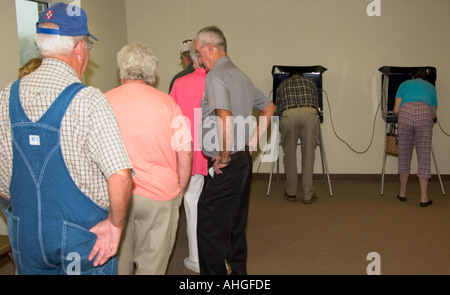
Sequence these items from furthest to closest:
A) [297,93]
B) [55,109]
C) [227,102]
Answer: [297,93]
[227,102]
[55,109]

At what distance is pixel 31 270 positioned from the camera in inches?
51.8

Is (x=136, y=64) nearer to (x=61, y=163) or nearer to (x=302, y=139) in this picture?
(x=61, y=163)

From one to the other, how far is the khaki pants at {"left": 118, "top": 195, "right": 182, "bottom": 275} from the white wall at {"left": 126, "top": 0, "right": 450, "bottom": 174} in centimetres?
419

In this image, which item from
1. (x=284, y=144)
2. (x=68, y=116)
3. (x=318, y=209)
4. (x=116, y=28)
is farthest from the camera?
(x=116, y=28)

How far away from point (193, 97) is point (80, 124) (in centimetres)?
155

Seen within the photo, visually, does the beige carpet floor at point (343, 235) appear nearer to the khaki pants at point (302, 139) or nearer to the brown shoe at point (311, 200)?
the brown shoe at point (311, 200)

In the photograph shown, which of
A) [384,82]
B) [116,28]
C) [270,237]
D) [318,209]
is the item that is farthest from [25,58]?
[384,82]

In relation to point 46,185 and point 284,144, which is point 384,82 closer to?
point 284,144

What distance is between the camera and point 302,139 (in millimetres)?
4742

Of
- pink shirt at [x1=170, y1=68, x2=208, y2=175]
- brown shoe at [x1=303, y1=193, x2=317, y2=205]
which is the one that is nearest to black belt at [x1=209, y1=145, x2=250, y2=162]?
pink shirt at [x1=170, y1=68, x2=208, y2=175]

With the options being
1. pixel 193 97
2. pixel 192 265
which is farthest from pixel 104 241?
pixel 192 265

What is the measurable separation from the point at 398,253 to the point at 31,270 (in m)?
2.74

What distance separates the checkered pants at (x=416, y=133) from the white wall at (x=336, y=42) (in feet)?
4.16
